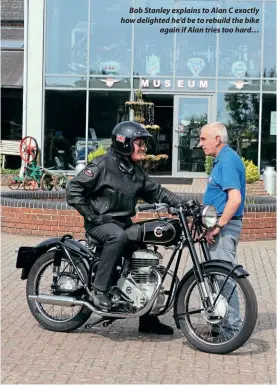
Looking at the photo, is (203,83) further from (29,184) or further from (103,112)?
(29,184)

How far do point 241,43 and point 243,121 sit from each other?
7.85 ft

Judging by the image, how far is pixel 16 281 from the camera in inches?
349

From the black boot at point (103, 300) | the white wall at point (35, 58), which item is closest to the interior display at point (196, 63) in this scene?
the white wall at point (35, 58)

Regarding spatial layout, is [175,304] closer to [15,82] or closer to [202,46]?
[202,46]

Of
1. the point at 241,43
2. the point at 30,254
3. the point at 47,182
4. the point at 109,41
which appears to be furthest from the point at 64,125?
the point at 30,254

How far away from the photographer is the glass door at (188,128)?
24.3 meters

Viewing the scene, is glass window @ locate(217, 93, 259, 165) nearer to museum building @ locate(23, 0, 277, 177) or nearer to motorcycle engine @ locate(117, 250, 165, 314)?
museum building @ locate(23, 0, 277, 177)

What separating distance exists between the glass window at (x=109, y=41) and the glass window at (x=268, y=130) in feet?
14.2

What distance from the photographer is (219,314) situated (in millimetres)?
6027

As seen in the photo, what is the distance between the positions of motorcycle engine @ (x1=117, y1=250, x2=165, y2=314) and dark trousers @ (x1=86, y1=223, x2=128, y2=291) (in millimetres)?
140

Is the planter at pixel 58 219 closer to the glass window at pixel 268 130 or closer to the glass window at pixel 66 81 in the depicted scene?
the glass window at pixel 268 130

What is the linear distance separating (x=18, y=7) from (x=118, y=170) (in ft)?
79.7

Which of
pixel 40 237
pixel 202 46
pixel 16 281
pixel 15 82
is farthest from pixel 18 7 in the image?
pixel 16 281

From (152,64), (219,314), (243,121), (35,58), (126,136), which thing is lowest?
(219,314)
